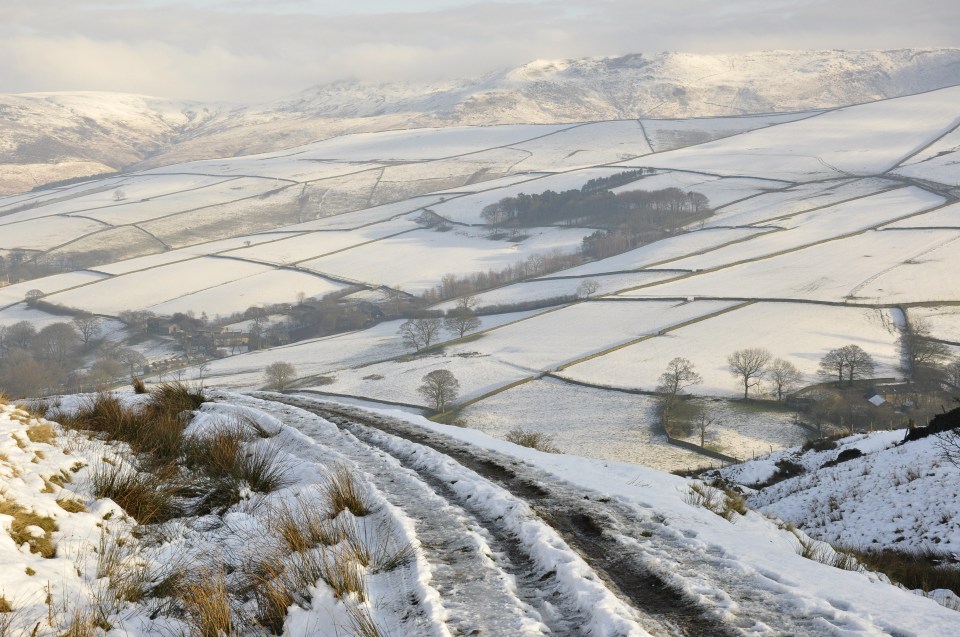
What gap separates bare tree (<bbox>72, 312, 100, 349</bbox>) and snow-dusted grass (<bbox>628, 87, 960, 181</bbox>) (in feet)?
418

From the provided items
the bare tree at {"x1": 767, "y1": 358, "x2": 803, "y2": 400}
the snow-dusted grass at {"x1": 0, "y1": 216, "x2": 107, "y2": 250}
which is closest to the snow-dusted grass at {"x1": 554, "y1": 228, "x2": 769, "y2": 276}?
the bare tree at {"x1": 767, "y1": 358, "x2": 803, "y2": 400}

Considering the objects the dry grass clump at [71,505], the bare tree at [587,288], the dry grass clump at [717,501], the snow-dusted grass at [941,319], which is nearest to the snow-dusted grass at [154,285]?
the bare tree at [587,288]

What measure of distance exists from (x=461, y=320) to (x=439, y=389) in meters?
28.3

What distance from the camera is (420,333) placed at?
81.1m

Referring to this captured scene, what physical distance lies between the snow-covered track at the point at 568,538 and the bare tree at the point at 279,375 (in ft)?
184

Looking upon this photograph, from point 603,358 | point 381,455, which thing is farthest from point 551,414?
point 381,455

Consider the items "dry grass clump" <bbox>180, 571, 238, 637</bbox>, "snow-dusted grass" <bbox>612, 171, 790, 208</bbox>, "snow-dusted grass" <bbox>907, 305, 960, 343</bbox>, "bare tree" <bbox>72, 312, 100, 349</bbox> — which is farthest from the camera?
"snow-dusted grass" <bbox>612, 171, 790, 208</bbox>

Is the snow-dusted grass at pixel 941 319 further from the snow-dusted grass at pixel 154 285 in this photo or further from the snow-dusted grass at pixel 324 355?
the snow-dusted grass at pixel 154 285

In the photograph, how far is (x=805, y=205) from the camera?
118250mm

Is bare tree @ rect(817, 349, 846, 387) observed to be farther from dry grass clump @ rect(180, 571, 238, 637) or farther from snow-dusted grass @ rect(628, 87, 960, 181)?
snow-dusted grass @ rect(628, 87, 960, 181)

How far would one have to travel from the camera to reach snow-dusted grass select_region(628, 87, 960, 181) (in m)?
147

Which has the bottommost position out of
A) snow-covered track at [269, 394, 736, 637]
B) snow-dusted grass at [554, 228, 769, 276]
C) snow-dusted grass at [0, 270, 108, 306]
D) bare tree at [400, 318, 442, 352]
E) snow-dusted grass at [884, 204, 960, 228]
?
bare tree at [400, 318, 442, 352]

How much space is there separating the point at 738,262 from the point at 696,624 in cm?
8908

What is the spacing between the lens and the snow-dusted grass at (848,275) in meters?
73.7
